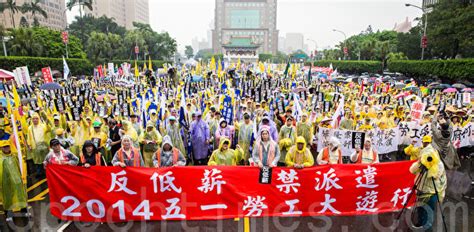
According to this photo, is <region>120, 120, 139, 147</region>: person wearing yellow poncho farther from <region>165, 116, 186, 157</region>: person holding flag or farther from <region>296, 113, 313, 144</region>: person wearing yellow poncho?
<region>296, 113, 313, 144</region>: person wearing yellow poncho

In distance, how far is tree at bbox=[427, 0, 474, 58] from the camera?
74.3 ft

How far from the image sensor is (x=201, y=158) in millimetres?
6871

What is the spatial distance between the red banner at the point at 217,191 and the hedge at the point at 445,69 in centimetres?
2010

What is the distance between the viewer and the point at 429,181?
4.21 metres

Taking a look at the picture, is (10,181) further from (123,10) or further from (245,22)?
(123,10)

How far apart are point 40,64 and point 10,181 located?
24.4 meters

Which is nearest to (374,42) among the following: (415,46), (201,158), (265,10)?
(415,46)

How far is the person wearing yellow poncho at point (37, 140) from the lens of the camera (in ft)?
20.9

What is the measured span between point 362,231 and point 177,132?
407 centimetres

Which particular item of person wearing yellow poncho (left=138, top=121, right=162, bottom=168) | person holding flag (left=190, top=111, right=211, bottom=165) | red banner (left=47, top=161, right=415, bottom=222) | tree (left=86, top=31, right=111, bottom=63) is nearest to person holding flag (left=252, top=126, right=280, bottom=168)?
red banner (left=47, top=161, right=415, bottom=222)

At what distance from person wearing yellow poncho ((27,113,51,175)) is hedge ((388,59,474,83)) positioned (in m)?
23.3

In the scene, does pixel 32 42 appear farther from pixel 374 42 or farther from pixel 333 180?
pixel 374 42

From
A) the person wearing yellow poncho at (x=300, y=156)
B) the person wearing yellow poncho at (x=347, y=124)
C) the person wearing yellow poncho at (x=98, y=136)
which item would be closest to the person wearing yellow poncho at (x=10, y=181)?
the person wearing yellow poncho at (x=98, y=136)

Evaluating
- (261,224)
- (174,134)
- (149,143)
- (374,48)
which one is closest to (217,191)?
(261,224)
